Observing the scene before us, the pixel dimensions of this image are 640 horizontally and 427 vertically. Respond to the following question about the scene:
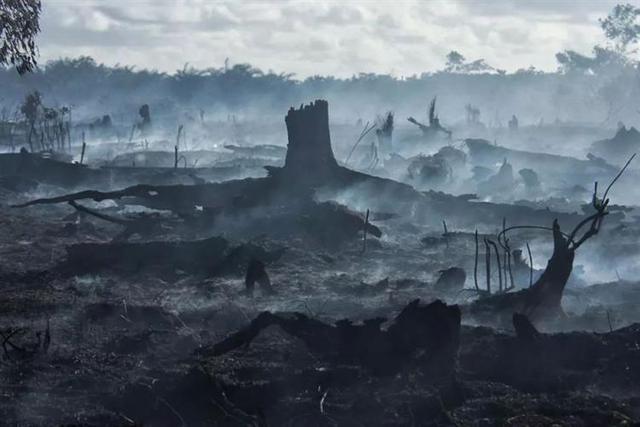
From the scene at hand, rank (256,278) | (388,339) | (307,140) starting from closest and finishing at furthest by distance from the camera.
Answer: (388,339) → (256,278) → (307,140)

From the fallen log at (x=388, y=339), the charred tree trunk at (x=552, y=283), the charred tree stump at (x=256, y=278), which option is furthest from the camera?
the charred tree stump at (x=256, y=278)

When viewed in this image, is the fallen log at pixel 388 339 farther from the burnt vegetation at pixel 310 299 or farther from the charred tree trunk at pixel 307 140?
the charred tree trunk at pixel 307 140

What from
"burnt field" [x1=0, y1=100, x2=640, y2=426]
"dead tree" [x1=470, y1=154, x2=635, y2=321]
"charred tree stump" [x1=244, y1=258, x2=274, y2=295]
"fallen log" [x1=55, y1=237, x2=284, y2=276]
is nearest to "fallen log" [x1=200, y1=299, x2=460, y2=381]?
"burnt field" [x1=0, y1=100, x2=640, y2=426]

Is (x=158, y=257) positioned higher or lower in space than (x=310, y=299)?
higher

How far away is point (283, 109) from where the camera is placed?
99.5 m

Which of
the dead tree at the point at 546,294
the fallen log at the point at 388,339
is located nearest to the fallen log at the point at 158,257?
the dead tree at the point at 546,294

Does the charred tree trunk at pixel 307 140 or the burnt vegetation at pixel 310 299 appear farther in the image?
the charred tree trunk at pixel 307 140

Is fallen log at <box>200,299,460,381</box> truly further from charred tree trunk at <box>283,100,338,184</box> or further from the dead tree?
charred tree trunk at <box>283,100,338,184</box>

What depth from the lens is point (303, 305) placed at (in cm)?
1698

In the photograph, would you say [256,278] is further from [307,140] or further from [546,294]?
[307,140]

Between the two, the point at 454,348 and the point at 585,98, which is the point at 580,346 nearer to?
the point at 454,348

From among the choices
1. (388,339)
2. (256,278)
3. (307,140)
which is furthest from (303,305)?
(307,140)

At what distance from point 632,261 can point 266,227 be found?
9636 mm

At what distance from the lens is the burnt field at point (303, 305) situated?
36.5 ft
